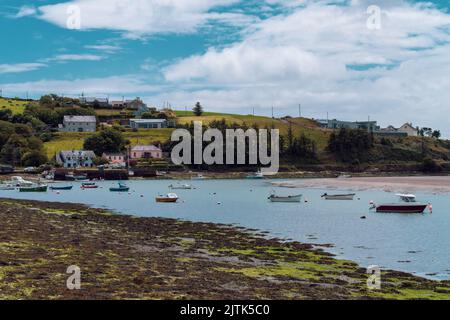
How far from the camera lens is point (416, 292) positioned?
30688 mm

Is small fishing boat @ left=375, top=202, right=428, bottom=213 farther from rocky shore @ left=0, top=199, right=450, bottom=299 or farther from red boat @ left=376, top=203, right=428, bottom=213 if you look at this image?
rocky shore @ left=0, top=199, right=450, bottom=299

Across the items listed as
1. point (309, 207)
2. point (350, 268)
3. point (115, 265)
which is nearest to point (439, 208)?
point (309, 207)

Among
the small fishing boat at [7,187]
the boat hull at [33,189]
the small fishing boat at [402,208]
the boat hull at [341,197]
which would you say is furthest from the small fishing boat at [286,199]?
the small fishing boat at [7,187]

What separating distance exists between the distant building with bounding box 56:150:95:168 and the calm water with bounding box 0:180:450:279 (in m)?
94.8

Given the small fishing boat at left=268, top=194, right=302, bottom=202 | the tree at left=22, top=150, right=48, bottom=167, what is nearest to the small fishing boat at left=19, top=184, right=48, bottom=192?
the small fishing boat at left=268, top=194, right=302, bottom=202

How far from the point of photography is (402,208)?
264 ft

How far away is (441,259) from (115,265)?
25204 mm

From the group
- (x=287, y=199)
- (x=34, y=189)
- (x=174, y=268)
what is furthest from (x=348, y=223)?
(x=34, y=189)

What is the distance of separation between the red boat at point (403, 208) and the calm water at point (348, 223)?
1401 millimetres

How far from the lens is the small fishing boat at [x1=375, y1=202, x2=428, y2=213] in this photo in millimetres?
79625

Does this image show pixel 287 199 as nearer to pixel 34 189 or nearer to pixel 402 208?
pixel 402 208

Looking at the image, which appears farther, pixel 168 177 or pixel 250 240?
pixel 168 177

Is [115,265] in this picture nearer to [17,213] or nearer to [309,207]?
[17,213]
